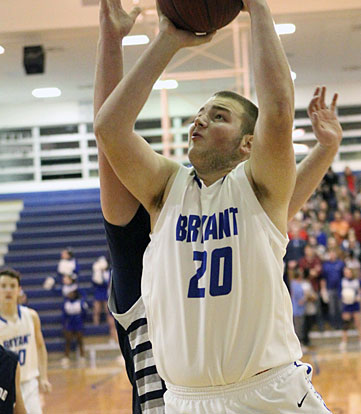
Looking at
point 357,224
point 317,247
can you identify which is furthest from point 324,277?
point 357,224

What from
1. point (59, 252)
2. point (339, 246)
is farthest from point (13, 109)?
Answer: point (339, 246)

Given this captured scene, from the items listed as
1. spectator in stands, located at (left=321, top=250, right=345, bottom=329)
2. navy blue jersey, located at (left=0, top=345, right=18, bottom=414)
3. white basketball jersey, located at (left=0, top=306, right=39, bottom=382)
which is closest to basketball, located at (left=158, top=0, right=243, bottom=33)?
navy blue jersey, located at (left=0, top=345, right=18, bottom=414)

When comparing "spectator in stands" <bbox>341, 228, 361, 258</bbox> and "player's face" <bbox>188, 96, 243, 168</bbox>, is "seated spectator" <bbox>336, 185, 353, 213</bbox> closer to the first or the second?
"spectator in stands" <bbox>341, 228, 361, 258</bbox>

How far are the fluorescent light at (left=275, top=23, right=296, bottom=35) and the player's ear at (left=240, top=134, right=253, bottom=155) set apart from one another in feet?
37.5

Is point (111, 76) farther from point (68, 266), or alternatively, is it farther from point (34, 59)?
point (68, 266)

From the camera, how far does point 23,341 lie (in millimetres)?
6309

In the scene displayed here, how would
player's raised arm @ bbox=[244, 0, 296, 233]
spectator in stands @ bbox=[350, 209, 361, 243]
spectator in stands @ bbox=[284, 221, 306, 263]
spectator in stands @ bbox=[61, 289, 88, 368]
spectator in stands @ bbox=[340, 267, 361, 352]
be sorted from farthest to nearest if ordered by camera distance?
spectator in stands @ bbox=[350, 209, 361, 243], spectator in stands @ bbox=[61, 289, 88, 368], spectator in stands @ bbox=[284, 221, 306, 263], spectator in stands @ bbox=[340, 267, 361, 352], player's raised arm @ bbox=[244, 0, 296, 233]

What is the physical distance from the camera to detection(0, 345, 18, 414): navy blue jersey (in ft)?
13.8

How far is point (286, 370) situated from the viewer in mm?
1962

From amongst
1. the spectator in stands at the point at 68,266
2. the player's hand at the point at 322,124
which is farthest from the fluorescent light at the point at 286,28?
the player's hand at the point at 322,124

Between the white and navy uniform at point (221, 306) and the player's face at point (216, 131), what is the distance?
0.11 meters

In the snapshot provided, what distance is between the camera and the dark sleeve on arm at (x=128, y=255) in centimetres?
220

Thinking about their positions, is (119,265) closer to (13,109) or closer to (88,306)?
(88,306)

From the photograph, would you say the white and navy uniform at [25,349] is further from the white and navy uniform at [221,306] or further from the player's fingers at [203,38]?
the player's fingers at [203,38]
